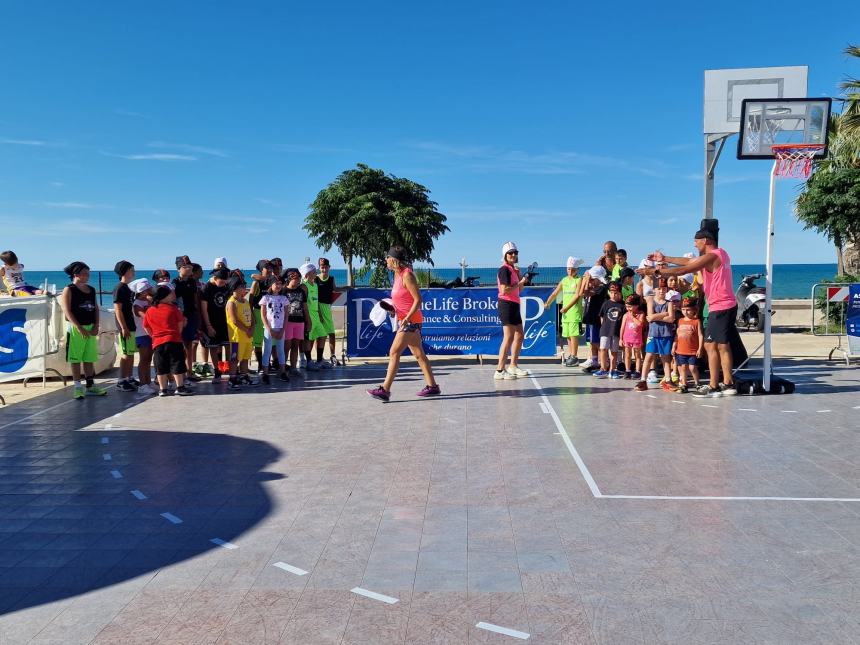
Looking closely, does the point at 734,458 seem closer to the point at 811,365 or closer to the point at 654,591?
the point at 654,591

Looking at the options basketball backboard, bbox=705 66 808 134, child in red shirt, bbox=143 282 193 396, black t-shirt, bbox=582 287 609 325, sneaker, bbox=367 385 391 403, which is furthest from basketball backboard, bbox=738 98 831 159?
child in red shirt, bbox=143 282 193 396

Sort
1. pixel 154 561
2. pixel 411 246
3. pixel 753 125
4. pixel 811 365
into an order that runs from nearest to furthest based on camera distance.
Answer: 1. pixel 154 561
2. pixel 753 125
3. pixel 811 365
4. pixel 411 246

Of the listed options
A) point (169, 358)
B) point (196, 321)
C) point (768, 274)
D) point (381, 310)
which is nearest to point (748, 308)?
point (768, 274)

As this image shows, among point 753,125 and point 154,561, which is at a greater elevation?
point 753,125

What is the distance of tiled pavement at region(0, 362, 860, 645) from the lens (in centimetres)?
346

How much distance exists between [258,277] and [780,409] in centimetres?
753

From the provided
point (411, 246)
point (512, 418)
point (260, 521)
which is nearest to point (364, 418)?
point (512, 418)

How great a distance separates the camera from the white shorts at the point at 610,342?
1095 centimetres

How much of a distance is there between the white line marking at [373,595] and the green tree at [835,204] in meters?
22.0

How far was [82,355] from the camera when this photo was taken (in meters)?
9.91

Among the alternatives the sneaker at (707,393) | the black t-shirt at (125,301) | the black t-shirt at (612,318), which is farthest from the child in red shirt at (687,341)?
the black t-shirt at (125,301)

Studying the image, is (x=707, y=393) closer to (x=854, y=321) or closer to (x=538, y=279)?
→ (x=854, y=321)

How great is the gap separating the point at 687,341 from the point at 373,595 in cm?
685

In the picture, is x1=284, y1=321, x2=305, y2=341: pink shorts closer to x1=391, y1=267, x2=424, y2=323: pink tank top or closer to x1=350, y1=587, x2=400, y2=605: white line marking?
x1=391, y1=267, x2=424, y2=323: pink tank top
